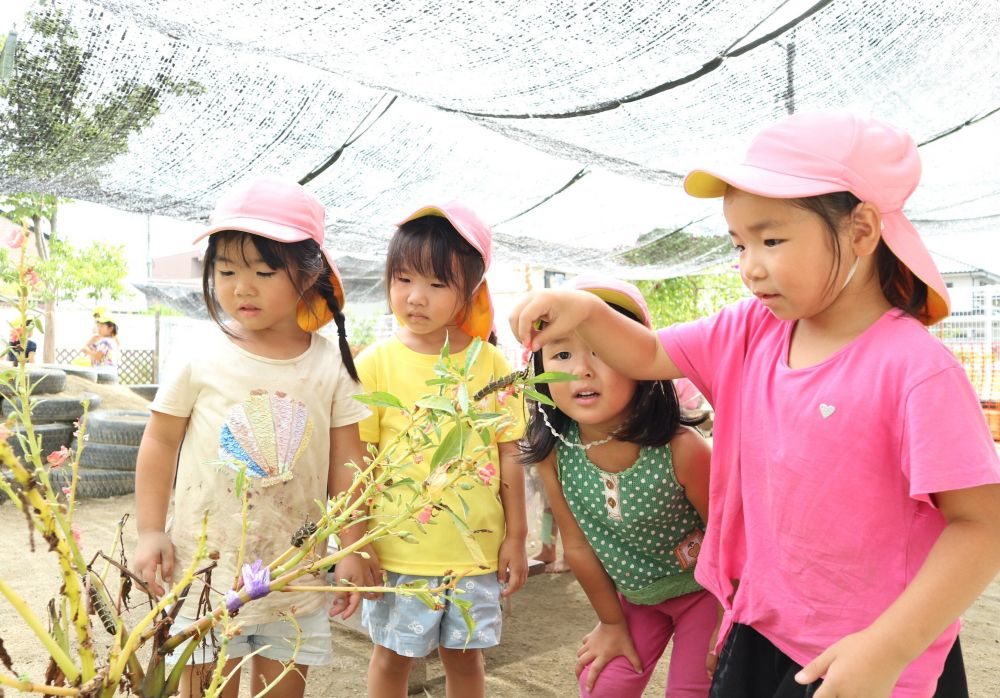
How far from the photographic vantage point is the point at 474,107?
3572 millimetres

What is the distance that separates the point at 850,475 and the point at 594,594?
91cm

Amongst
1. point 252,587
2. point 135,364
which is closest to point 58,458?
point 252,587

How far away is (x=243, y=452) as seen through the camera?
1794mm

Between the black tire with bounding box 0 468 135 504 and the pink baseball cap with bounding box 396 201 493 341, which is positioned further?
the black tire with bounding box 0 468 135 504

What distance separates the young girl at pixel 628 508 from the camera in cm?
187

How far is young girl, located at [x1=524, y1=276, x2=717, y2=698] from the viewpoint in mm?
1873

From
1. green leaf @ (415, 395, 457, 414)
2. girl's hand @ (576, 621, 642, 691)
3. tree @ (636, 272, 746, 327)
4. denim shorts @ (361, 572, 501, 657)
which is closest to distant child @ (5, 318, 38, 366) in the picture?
green leaf @ (415, 395, 457, 414)

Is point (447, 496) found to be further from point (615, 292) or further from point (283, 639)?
point (615, 292)

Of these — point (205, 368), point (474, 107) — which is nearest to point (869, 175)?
point (205, 368)

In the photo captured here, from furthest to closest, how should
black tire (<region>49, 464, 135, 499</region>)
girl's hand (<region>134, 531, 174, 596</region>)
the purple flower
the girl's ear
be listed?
black tire (<region>49, 464, 135, 499</region>) < girl's hand (<region>134, 531, 174, 596</region>) < the girl's ear < the purple flower

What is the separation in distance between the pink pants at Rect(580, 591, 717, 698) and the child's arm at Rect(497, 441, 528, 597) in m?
0.28

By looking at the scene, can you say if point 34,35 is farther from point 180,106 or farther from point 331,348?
point 331,348

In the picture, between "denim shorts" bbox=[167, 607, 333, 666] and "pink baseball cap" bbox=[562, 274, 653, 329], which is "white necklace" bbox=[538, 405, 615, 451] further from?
"denim shorts" bbox=[167, 607, 333, 666]

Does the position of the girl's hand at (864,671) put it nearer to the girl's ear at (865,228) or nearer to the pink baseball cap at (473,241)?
the girl's ear at (865,228)
